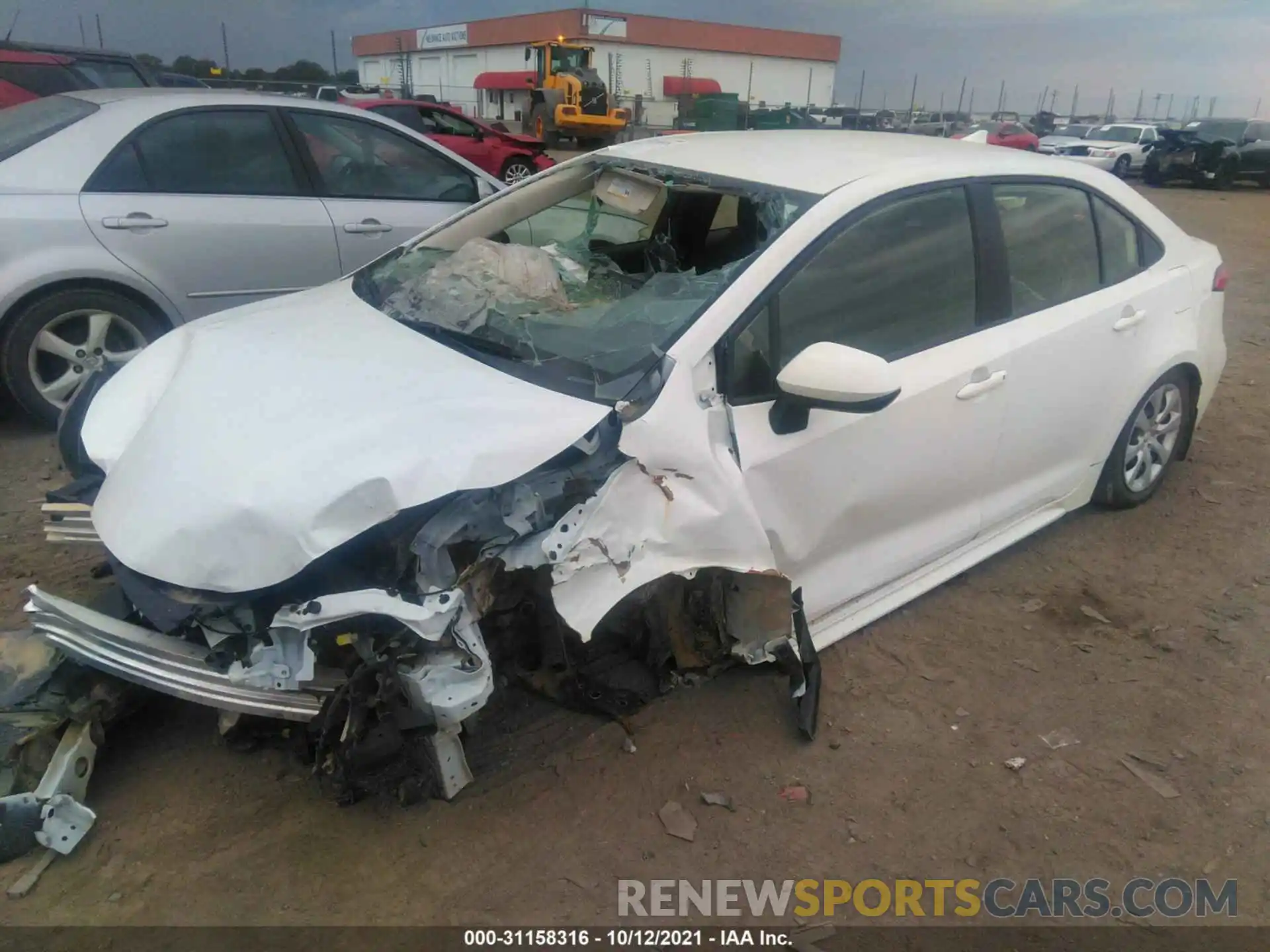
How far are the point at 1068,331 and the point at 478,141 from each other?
12.6 m

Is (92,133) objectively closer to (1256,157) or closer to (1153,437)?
(1153,437)

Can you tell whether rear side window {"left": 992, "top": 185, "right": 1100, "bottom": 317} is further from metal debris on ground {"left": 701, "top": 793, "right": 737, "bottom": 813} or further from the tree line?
the tree line

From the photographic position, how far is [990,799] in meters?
2.68

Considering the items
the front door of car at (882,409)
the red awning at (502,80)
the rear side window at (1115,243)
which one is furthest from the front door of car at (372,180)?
the red awning at (502,80)

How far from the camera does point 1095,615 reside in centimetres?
361

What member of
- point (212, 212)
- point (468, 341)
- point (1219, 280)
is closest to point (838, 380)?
point (468, 341)

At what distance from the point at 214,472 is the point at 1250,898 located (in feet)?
9.32

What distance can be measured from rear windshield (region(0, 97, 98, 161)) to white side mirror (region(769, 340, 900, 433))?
4.16 metres

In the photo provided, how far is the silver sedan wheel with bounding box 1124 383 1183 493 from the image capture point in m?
4.11

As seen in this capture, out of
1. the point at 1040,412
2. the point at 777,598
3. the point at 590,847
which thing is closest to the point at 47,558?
the point at 590,847

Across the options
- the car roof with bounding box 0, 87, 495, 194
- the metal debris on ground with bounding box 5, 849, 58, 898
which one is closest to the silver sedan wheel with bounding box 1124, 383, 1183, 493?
the metal debris on ground with bounding box 5, 849, 58, 898

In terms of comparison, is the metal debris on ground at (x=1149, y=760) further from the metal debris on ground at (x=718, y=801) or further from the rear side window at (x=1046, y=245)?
the rear side window at (x=1046, y=245)

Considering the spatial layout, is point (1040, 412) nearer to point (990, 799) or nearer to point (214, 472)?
point (990, 799)

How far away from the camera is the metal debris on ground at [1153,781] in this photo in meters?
2.73
